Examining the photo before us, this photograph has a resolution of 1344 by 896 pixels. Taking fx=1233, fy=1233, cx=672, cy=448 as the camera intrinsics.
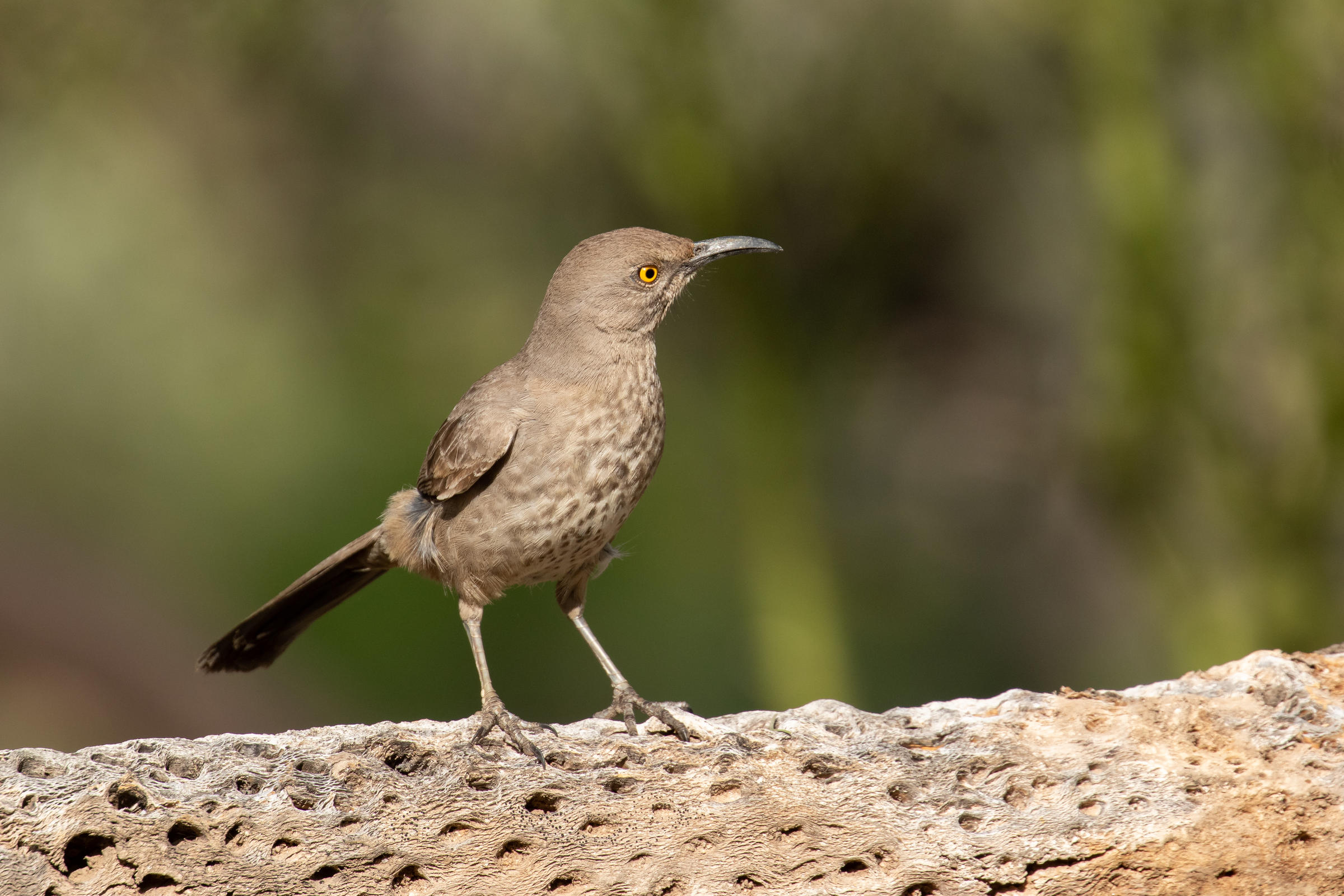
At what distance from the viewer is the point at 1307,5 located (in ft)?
16.2

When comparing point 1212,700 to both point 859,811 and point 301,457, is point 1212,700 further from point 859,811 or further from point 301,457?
point 301,457

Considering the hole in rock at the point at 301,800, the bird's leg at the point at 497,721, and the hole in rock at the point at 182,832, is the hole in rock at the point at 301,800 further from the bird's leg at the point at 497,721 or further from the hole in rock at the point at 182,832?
the bird's leg at the point at 497,721

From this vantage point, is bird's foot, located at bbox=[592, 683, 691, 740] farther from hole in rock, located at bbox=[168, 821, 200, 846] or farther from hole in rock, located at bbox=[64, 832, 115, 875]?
hole in rock, located at bbox=[64, 832, 115, 875]

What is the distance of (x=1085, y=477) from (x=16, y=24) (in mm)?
5487

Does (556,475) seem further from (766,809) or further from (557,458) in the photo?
(766,809)

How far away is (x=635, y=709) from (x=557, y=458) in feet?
3.20

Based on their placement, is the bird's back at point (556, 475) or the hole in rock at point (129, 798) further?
the bird's back at point (556, 475)

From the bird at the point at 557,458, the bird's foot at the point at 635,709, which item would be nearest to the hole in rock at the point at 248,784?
the bird at the point at 557,458

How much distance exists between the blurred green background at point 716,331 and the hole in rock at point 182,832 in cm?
217

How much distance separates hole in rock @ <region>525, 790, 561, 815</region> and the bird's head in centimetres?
166

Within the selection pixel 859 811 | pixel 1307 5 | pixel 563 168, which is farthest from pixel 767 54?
pixel 859 811

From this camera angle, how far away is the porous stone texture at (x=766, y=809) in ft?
9.04

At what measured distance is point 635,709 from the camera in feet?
13.9

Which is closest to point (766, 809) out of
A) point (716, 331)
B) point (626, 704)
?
point (626, 704)
